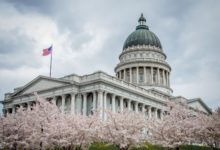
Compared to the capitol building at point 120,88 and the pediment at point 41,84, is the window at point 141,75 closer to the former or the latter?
the capitol building at point 120,88

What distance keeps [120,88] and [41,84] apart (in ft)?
61.1

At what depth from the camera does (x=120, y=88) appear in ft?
227

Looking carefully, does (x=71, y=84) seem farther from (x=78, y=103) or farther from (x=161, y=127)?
(x=161, y=127)

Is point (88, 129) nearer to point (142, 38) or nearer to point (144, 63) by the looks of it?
point (144, 63)

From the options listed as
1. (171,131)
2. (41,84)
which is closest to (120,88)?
(41,84)

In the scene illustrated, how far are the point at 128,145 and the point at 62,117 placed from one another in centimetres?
866

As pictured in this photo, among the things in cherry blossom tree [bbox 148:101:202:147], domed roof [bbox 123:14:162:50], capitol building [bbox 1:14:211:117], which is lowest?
cherry blossom tree [bbox 148:101:202:147]

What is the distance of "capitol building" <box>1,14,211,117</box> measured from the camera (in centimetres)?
6571

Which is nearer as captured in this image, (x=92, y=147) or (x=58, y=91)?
(x=92, y=147)

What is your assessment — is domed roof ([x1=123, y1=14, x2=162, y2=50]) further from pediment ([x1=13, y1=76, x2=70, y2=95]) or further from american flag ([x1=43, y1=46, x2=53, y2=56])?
pediment ([x1=13, y1=76, x2=70, y2=95])

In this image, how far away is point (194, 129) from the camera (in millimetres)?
41875

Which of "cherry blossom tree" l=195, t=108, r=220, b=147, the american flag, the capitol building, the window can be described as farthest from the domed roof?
"cherry blossom tree" l=195, t=108, r=220, b=147

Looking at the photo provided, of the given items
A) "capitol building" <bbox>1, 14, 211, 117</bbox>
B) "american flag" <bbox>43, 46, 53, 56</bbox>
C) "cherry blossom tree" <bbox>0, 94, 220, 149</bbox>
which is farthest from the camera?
"american flag" <bbox>43, 46, 53, 56</bbox>

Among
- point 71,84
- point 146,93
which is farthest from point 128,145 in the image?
point 146,93
